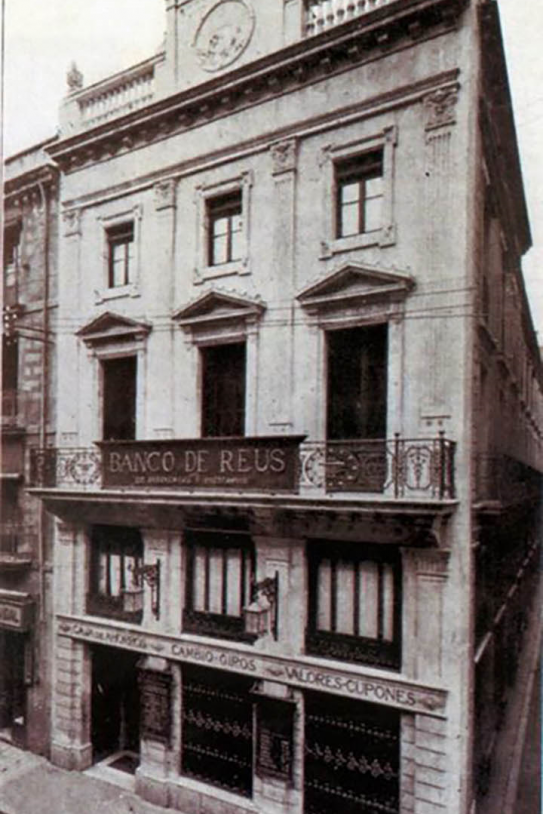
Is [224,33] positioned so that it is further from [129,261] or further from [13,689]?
[13,689]

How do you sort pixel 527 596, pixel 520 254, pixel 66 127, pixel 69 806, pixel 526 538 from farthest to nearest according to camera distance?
pixel 66 127
pixel 69 806
pixel 527 596
pixel 526 538
pixel 520 254

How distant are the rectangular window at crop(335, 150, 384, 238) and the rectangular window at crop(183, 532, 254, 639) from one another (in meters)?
3.41

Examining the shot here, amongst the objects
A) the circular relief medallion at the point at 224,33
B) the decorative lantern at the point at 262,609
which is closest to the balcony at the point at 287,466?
the decorative lantern at the point at 262,609

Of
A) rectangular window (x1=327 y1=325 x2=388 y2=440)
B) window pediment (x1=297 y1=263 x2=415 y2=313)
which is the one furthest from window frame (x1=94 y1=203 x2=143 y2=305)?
rectangular window (x1=327 y1=325 x2=388 y2=440)

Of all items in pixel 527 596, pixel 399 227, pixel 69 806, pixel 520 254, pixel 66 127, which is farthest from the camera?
pixel 66 127

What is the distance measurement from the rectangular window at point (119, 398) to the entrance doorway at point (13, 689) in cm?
329

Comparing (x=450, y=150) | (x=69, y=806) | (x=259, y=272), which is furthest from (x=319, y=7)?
(x=69, y=806)

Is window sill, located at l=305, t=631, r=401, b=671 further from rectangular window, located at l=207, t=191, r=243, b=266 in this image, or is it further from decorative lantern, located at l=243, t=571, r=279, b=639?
rectangular window, located at l=207, t=191, r=243, b=266

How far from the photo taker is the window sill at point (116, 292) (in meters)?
7.97

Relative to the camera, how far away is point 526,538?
6.73m

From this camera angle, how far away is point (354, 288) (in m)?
6.58

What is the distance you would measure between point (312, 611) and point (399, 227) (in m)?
3.85

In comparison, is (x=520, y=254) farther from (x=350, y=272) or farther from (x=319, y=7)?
(x=319, y=7)

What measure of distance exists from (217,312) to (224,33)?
2938mm
